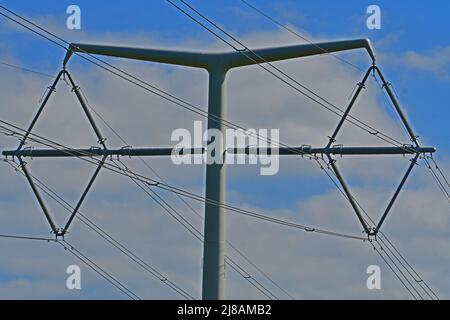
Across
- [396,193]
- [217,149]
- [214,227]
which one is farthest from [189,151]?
[396,193]

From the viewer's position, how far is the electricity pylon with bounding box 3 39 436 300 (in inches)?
1457

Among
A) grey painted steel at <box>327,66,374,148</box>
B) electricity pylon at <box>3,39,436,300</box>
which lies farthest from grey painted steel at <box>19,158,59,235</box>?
grey painted steel at <box>327,66,374,148</box>

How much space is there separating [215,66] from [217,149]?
11.7ft

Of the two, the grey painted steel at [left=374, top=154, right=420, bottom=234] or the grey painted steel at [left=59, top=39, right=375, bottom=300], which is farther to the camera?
the grey painted steel at [left=59, top=39, right=375, bottom=300]

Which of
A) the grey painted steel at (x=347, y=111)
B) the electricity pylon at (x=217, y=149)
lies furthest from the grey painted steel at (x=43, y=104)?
the grey painted steel at (x=347, y=111)

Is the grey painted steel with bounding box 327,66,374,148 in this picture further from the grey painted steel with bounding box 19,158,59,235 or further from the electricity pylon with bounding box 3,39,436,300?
the grey painted steel with bounding box 19,158,59,235

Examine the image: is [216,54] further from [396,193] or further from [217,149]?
[396,193]

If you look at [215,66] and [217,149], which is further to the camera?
[215,66]

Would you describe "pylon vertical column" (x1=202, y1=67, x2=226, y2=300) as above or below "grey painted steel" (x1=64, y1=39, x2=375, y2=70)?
below

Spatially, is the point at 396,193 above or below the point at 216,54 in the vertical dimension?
below

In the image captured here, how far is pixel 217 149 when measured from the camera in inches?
1489
